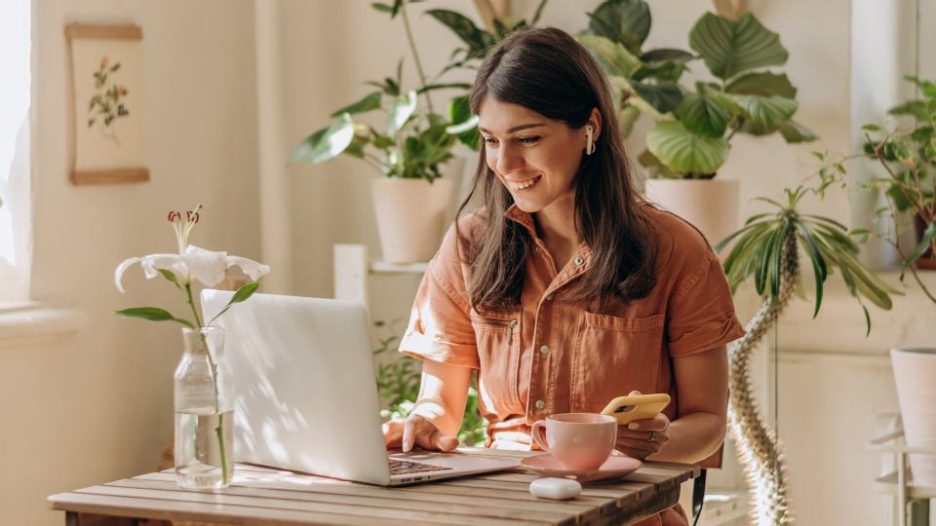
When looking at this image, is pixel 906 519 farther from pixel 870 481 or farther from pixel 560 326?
pixel 560 326

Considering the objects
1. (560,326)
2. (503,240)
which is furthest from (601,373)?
(503,240)

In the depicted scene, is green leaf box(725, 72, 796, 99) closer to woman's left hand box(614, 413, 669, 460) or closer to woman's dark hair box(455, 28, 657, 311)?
woman's dark hair box(455, 28, 657, 311)

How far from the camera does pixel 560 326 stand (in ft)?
6.81

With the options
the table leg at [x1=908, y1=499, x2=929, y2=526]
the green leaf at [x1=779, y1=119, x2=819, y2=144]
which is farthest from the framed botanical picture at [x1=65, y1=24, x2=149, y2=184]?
the table leg at [x1=908, y1=499, x2=929, y2=526]

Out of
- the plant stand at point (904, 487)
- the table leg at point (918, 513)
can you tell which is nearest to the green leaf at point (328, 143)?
the plant stand at point (904, 487)

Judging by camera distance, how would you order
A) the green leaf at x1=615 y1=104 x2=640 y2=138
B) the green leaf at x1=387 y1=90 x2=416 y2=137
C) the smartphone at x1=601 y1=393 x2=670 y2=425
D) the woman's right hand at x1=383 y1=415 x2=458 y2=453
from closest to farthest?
1. the smartphone at x1=601 y1=393 x2=670 y2=425
2. the woman's right hand at x1=383 y1=415 x2=458 y2=453
3. the green leaf at x1=615 y1=104 x2=640 y2=138
4. the green leaf at x1=387 y1=90 x2=416 y2=137

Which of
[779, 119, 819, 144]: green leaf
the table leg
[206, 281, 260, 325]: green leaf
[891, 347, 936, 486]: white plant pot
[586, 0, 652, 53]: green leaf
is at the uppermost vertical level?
[586, 0, 652, 53]: green leaf

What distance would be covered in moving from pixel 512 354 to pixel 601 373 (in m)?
0.15

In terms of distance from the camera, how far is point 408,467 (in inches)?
69.7

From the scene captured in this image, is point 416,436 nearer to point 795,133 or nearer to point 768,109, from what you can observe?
point 768,109

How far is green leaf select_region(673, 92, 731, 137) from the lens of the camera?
2.92m

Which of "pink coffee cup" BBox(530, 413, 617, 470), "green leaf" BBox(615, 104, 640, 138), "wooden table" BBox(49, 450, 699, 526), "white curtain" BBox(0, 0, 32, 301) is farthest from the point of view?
"green leaf" BBox(615, 104, 640, 138)

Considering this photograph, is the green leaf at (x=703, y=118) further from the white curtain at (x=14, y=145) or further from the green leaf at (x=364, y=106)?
the white curtain at (x=14, y=145)

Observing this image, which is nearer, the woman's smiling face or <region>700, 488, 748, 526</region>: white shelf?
the woman's smiling face
